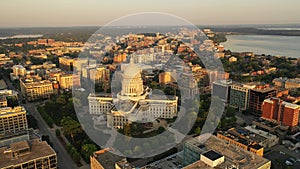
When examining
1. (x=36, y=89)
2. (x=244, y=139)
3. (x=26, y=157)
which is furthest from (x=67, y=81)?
(x=244, y=139)

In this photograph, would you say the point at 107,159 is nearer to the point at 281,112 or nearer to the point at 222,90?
the point at 281,112

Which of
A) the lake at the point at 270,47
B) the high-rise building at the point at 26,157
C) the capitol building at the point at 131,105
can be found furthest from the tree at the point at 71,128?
the lake at the point at 270,47

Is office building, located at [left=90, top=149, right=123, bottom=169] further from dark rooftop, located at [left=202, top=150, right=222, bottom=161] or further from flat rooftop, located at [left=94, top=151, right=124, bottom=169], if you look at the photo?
dark rooftop, located at [left=202, top=150, right=222, bottom=161]

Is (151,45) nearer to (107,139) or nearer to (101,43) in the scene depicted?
(101,43)

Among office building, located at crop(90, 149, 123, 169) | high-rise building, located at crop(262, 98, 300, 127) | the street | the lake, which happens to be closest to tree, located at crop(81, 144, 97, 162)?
the street

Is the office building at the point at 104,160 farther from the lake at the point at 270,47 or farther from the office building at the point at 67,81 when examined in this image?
the lake at the point at 270,47

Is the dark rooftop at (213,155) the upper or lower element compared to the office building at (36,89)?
upper
